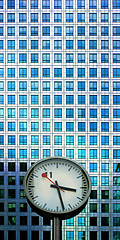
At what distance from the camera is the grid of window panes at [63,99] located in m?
15.1

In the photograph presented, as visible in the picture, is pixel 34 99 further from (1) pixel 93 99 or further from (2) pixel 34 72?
(1) pixel 93 99

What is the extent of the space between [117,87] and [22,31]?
5.46 metres

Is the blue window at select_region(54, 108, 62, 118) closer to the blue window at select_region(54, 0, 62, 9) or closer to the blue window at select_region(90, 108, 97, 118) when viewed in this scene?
the blue window at select_region(90, 108, 97, 118)

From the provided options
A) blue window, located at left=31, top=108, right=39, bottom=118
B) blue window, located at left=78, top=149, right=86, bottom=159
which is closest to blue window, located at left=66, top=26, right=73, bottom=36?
blue window, located at left=31, top=108, right=39, bottom=118

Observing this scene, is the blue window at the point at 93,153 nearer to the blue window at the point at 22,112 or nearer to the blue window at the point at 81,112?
the blue window at the point at 81,112

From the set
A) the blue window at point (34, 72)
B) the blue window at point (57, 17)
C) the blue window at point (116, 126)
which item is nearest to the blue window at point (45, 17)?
the blue window at point (57, 17)

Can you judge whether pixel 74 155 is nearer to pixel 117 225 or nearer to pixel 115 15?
pixel 117 225

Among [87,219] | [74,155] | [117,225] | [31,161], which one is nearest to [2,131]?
[31,161]

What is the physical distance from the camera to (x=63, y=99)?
598 inches

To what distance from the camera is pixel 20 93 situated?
50.2ft

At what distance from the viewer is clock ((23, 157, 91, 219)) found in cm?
502

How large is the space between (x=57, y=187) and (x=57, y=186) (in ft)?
0.05

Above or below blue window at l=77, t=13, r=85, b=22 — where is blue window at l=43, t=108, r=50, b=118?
below

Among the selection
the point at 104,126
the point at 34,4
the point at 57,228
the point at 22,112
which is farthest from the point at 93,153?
the point at 57,228
